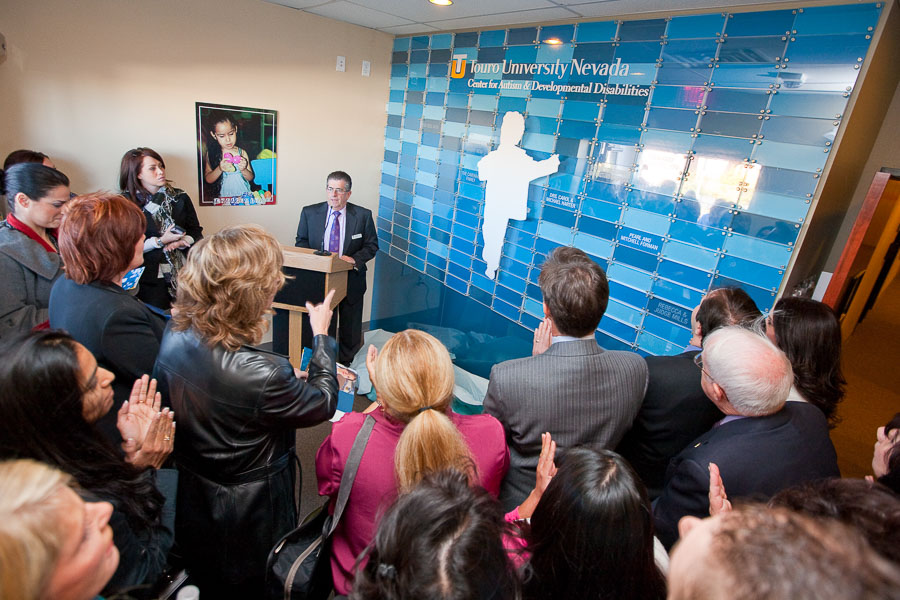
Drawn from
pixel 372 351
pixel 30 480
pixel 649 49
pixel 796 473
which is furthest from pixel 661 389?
pixel 649 49

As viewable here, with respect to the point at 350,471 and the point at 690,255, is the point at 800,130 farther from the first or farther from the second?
the point at 350,471

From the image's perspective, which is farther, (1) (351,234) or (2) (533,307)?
(1) (351,234)

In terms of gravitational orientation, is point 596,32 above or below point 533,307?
above

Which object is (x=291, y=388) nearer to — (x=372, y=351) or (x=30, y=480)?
(x=372, y=351)

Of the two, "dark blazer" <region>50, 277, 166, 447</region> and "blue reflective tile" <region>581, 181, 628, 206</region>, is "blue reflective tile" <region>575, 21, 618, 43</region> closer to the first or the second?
"blue reflective tile" <region>581, 181, 628, 206</region>

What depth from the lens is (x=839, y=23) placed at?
5.70 feet

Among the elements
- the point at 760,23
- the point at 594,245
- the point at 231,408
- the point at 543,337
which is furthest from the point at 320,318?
the point at 760,23

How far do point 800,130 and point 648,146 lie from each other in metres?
0.65

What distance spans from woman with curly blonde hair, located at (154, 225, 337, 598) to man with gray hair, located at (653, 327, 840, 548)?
3.45ft

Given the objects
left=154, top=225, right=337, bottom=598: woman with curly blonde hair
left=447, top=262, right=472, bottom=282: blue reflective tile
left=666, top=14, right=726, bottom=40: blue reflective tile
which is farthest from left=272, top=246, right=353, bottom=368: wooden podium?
left=666, top=14, right=726, bottom=40: blue reflective tile

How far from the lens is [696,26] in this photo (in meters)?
2.11

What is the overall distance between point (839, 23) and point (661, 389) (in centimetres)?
165

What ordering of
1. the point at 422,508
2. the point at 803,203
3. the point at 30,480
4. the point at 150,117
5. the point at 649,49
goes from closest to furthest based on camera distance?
the point at 30,480 → the point at 422,508 → the point at 803,203 → the point at 649,49 → the point at 150,117

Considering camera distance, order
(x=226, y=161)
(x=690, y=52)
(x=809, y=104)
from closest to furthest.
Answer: (x=809, y=104), (x=690, y=52), (x=226, y=161)
